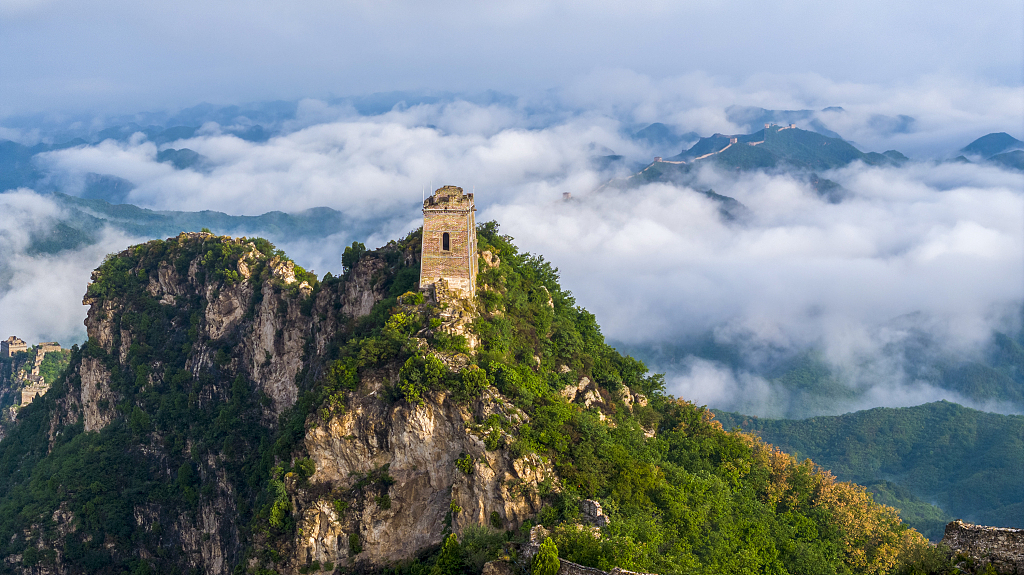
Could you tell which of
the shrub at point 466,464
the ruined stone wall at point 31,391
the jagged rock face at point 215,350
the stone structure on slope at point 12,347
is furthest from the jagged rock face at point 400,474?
the stone structure on slope at point 12,347

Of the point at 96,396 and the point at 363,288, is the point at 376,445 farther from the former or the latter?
the point at 96,396

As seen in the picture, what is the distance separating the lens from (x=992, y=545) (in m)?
31.1

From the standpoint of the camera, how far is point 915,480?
6324 inches

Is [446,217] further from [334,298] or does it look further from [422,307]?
[334,298]

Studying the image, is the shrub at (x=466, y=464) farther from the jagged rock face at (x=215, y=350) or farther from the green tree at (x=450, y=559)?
the jagged rock face at (x=215, y=350)

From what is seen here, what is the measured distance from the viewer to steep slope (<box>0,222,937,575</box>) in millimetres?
52094

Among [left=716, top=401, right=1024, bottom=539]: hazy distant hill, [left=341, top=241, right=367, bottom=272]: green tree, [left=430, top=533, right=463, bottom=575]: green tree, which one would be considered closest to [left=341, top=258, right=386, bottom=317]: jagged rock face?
[left=341, top=241, right=367, bottom=272]: green tree

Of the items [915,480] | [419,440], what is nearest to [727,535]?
[419,440]

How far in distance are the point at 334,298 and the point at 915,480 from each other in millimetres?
130526

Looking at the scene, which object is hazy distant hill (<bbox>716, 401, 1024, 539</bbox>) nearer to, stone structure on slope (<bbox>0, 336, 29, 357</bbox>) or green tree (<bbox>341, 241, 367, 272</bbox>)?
green tree (<bbox>341, 241, 367, 272</bbox>)

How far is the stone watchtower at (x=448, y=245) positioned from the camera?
2562 inches

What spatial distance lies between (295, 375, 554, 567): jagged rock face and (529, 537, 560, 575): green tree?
34.9 ft

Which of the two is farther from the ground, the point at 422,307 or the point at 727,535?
the point at 422,307

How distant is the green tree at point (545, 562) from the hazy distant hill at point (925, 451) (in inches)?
4541
